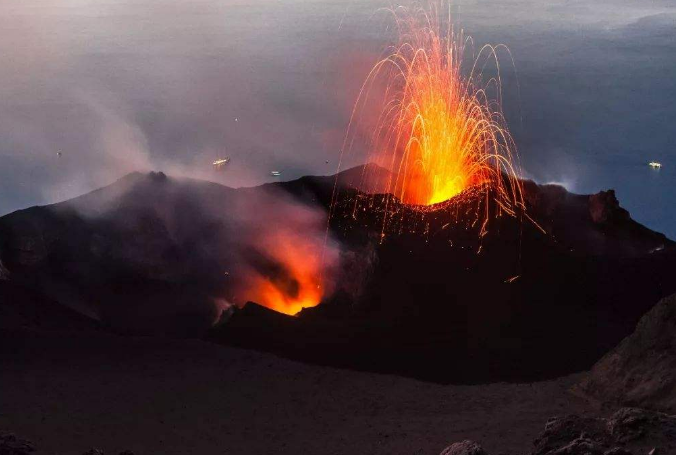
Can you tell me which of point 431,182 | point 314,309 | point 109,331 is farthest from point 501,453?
point 431,182

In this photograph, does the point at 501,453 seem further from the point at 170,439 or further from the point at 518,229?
the point at 518,229

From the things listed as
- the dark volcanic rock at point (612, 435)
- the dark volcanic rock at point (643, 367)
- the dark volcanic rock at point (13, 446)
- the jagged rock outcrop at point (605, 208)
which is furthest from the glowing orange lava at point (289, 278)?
the dark volcanic rock at point (612, 435)

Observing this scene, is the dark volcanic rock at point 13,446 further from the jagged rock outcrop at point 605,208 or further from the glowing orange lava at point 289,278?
the jagged rock outcrop at point 605,208

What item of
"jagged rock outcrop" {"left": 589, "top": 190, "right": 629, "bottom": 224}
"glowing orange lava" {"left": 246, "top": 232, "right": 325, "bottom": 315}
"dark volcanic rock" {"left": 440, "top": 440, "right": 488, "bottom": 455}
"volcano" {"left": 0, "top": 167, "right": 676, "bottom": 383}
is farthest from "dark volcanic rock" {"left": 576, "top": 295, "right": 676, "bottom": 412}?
"jagged rock outcrop" {"left": 589, "top": 190, "right": 629, "bottom": 224}

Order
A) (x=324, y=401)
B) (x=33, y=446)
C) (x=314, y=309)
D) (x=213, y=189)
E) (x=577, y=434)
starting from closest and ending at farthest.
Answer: (x=577, y=434)
(x=33, y=446)
(x=324, y=401)
(x=314, y=309)
(x=213, y=189)

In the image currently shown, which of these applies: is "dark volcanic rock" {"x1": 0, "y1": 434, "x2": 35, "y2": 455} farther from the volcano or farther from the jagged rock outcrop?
the jagged rock outcrop

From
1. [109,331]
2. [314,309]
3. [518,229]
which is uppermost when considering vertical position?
[518,229]

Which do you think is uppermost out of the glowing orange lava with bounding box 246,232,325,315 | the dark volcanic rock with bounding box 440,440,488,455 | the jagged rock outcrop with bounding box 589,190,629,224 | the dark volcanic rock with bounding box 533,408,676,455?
the jagged rock outcrop with bounding box 589,190,629,224
